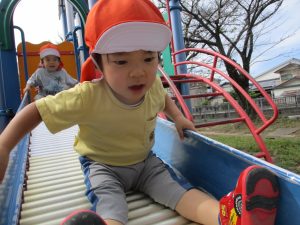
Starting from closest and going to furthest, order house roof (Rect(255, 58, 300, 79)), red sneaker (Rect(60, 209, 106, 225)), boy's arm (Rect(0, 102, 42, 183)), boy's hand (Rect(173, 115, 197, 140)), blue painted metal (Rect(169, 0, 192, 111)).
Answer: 1. red sneaker (Rect(60, 209, 106, 225))
2. boy's arm (Rect(0, 102, 42, 183))
3. boy's hand (Rect(173, 115, 197, 140))
4. blue painted metal (Rect(169, 0, 192, 111))
5. house roof (Rect(255, 58, 300, 79))

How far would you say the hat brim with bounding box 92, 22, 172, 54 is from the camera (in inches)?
54.8

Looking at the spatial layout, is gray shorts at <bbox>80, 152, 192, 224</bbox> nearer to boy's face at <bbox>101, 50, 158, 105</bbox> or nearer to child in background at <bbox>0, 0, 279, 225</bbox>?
child in background at <bbox>0, 0, 279, 225</bbox>

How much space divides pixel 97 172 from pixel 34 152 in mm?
1342

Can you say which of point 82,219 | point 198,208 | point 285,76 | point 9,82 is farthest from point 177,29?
point 285,76

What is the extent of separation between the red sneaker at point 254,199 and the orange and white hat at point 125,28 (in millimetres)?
680

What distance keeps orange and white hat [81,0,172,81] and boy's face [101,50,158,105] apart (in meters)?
0.03

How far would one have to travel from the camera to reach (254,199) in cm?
107

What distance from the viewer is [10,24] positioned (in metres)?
4.06

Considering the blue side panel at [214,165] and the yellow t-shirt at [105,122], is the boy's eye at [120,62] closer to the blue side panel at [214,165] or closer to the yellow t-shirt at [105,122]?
the yellow t-shirt at [105,122]

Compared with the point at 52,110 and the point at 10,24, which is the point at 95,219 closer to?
the point at 52,110

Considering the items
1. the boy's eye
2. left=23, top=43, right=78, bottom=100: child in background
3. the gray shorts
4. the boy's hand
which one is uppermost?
left=23, top=43, right=78, bottom=100: child in background

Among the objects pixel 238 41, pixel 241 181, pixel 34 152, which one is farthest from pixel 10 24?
pixel 238 41

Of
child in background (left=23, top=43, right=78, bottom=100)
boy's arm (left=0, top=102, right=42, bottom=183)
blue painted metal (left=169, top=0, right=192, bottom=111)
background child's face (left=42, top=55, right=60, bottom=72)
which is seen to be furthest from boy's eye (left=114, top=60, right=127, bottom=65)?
blue painted metal (left=169, top=0, right=192, bottom=111)

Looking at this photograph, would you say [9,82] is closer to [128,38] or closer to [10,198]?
[10,198]
